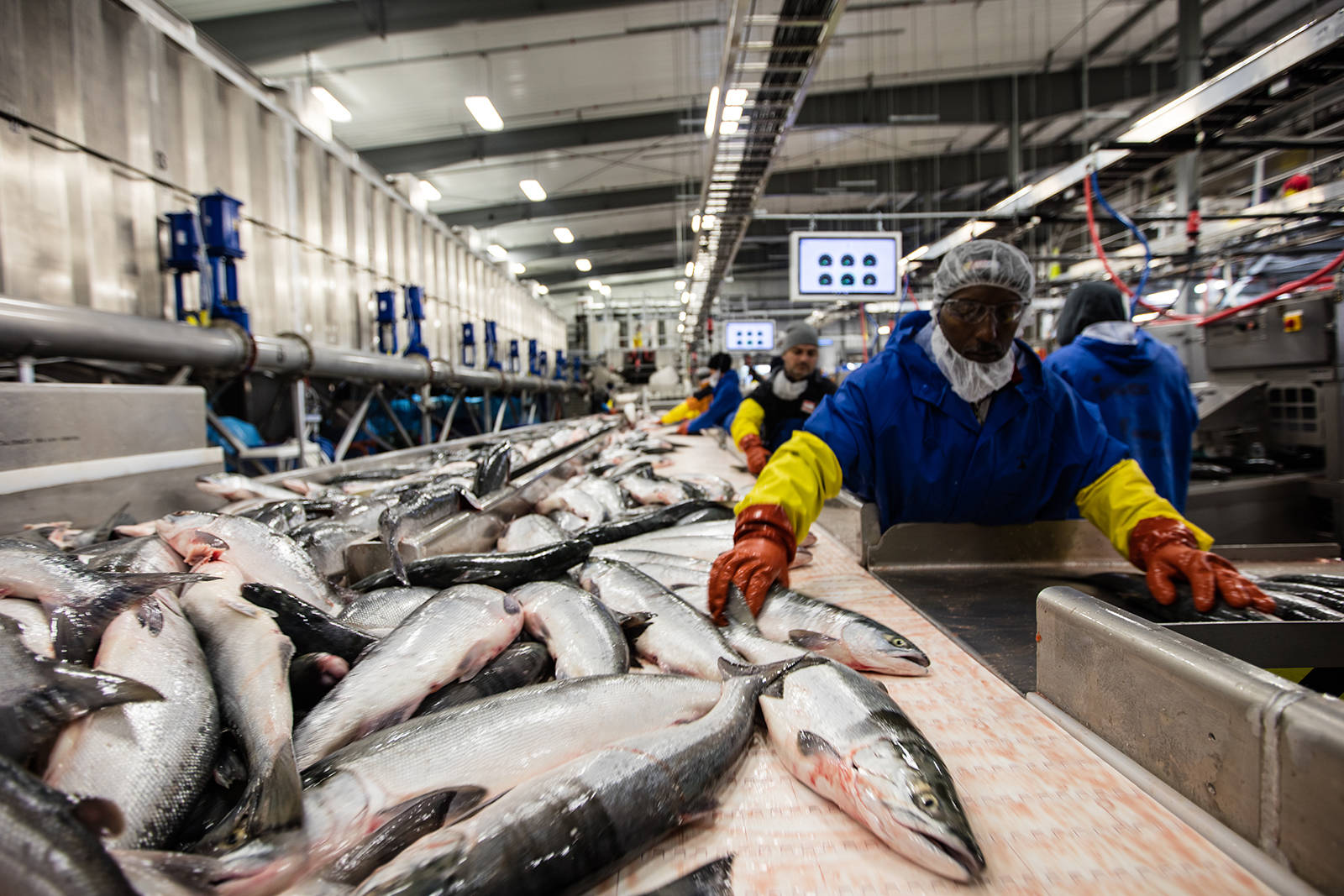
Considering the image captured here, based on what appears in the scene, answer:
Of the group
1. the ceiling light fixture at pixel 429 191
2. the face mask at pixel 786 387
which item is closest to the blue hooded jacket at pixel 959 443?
the face mask at pixel 786 387

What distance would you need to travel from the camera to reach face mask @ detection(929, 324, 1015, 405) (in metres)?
2.12

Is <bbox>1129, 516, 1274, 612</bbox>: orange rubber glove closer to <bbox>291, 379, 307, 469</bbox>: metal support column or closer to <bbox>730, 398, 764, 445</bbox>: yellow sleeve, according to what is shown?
<bbox>730, 398, 764, 445</bbox>: yellow sleeve

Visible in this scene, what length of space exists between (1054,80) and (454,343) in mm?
11988

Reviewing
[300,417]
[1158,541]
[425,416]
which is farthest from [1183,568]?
[425,416]

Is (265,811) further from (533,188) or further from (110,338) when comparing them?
(533,188)

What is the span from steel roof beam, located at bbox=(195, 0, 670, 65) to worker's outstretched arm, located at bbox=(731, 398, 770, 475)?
17.8ft

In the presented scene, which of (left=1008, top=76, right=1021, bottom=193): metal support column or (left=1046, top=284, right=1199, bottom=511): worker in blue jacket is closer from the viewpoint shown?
(left=1046, top=284, right=1199, bottom=511): worker in blue jacket

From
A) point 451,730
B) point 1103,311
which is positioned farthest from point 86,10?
point 1103,311

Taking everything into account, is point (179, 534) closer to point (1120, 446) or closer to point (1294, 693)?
point (1294, 693)

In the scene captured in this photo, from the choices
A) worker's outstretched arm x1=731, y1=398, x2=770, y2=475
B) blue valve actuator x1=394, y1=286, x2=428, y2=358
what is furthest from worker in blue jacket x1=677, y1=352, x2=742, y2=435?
blue valve actuator x1=394, y1=286, x2=428, y2=358

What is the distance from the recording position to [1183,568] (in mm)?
1592

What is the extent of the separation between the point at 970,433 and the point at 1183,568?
0.72m

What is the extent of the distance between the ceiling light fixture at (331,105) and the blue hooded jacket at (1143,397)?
8931 millimetres

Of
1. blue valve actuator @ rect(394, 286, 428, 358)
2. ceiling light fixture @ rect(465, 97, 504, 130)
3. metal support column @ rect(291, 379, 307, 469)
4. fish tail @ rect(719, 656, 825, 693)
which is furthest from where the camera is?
blue valve actuator @ rect(394, 286, 428, 358)
